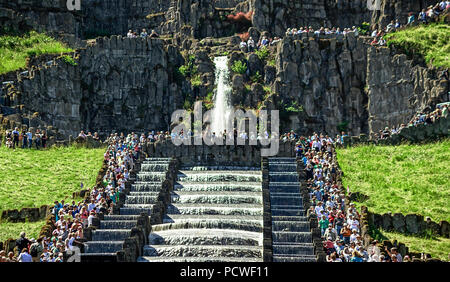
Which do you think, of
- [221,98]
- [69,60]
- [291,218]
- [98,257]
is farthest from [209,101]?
[98,257]

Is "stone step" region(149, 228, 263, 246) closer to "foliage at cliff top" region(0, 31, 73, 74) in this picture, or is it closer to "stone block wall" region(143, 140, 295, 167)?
"stone block wall" region(143, 140, 295, 167)

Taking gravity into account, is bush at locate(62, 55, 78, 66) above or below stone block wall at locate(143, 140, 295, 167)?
above

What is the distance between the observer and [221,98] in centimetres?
9688

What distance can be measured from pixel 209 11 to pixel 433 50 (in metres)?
32.7

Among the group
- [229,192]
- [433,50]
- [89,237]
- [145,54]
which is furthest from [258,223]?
[145,54]

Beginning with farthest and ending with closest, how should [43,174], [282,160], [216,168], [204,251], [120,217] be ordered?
[216,168] → [282,160] → [43,174] → [120,217] → [204,251]

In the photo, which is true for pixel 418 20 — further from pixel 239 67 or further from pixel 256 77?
pixel 239 67

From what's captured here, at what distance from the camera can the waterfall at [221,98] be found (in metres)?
94.4

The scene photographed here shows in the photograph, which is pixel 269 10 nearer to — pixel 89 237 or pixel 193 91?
pixel 193 91

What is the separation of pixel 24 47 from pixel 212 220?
49.8m

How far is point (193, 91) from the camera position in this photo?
98.4 meters

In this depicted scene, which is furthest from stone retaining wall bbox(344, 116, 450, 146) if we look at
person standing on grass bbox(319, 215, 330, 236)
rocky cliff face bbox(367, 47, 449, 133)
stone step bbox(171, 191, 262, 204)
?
person standing on grass bbox(319, 215, 330, 236)

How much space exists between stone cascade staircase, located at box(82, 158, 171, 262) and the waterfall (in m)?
22.2

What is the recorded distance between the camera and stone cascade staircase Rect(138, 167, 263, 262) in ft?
177
